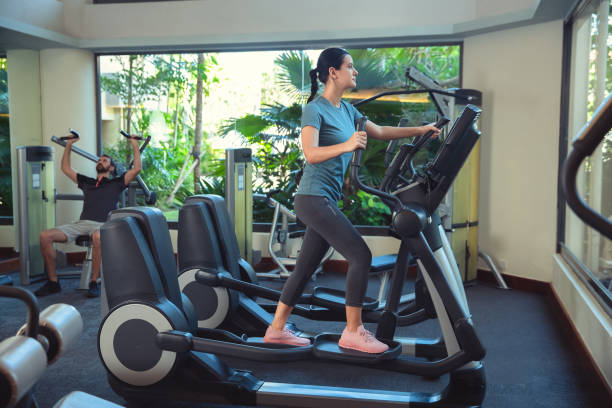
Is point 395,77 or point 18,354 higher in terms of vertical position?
point 395,77

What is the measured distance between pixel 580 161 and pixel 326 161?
167 centimetres

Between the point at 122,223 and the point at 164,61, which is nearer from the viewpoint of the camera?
the point at 122,223

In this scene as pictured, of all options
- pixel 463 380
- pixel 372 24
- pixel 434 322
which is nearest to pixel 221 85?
pixel 372 24

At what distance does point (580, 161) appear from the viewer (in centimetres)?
95

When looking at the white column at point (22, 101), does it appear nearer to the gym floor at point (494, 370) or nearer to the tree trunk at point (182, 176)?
the tree trunk at point (182, 176)

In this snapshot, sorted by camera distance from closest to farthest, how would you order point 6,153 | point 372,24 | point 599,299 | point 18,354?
1. point 18,354
2. point 599,299
3. point 372,24
4. point 6,153

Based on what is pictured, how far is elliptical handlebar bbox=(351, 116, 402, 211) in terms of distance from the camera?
2.33m

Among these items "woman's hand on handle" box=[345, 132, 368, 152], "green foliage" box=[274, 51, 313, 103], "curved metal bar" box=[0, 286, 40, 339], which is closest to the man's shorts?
"green foliage" box=[274, 51, 313, 103]

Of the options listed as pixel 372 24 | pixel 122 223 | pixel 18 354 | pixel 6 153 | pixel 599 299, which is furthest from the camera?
pixel 6 153

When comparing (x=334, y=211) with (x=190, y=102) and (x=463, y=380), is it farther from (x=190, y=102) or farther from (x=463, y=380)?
(x=190, y=102)

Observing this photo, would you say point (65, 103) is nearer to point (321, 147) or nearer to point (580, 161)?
point (321, 147)

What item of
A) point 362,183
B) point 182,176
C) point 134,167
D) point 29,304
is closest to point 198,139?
point 182,176

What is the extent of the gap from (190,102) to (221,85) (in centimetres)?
43

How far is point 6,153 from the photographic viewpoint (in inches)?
238
